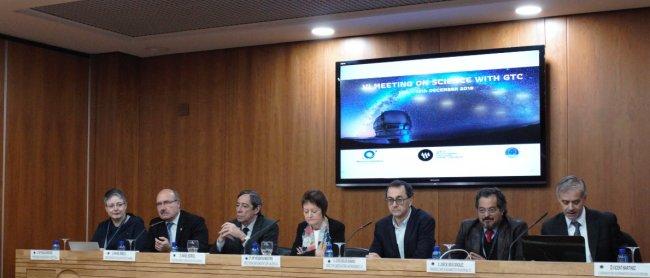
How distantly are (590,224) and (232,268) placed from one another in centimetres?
214

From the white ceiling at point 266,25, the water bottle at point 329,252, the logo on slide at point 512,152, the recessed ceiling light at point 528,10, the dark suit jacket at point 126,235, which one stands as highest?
the white ceiling at point 266,25

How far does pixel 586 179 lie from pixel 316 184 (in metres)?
2.30

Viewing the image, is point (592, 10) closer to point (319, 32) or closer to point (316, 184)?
point (319, 32)

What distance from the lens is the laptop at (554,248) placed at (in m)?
4.31

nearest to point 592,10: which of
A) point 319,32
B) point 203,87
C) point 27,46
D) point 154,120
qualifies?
point 319,32

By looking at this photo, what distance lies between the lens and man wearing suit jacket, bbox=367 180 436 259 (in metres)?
5.47

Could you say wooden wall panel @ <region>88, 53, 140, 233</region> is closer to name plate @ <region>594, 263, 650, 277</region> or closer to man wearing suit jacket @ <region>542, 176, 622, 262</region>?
man wearing suit jacket @ <region>542, 176, 622, 262</region>

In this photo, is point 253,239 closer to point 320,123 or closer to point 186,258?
point 186,258

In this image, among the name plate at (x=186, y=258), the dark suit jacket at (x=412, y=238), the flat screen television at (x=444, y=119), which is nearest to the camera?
the name plate at (x=186, y=258)

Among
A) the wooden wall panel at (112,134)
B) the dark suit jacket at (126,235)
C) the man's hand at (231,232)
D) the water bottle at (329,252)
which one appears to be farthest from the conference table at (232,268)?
the wooden wall panel at (112,134)

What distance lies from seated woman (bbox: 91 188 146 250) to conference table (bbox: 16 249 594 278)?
949 millimetres

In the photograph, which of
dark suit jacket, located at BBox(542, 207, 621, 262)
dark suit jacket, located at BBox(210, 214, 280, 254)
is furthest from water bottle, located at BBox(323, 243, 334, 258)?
dark suit jacket, located at BBox(542, 207, 621, 262)

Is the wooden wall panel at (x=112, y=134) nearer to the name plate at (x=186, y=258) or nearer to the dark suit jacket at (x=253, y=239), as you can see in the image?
the dark suit jacket at (x=253, y=239)

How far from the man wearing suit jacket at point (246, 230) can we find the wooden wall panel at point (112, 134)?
2.37 m
